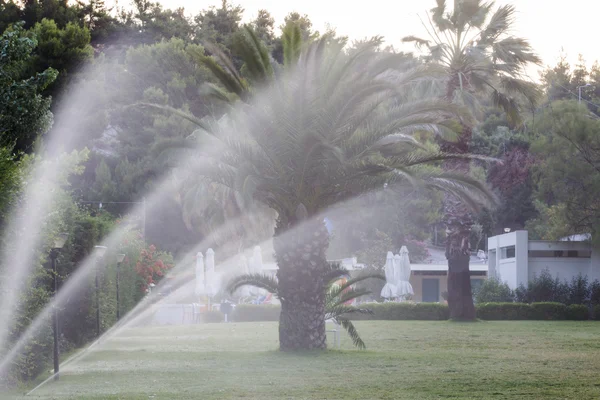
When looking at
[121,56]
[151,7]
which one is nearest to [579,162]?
[121,56]

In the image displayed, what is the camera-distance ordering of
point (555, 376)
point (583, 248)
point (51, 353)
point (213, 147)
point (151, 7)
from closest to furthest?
point (555, 376)
point (51, 353)
point (213, 147)
point (583, 248)
point (151, 7)

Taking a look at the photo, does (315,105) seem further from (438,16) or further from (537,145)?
(537,145)

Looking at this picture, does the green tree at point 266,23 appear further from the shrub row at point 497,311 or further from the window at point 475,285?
the shrub row at point 497,311

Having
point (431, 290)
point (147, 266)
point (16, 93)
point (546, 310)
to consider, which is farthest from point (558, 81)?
point (16, 93)

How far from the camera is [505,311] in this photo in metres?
31.8

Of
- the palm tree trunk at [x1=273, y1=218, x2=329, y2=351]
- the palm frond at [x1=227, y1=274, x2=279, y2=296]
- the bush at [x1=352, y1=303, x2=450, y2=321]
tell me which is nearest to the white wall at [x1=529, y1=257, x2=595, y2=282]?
the bush at [x1=352, y1=303, x2=450, y2=321]

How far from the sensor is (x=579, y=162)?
36812 mm

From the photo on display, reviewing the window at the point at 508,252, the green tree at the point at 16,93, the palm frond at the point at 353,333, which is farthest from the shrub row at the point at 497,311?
the green tree at the point at 16,93

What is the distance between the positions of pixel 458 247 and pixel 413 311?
2.98m

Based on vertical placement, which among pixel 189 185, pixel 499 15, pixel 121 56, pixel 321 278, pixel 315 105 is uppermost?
pixel 121 56

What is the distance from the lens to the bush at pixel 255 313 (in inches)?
1350

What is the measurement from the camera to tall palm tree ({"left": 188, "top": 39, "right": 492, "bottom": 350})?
56.5ft

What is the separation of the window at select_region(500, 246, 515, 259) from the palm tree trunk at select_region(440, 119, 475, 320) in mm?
7846

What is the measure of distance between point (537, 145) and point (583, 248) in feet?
15.3
